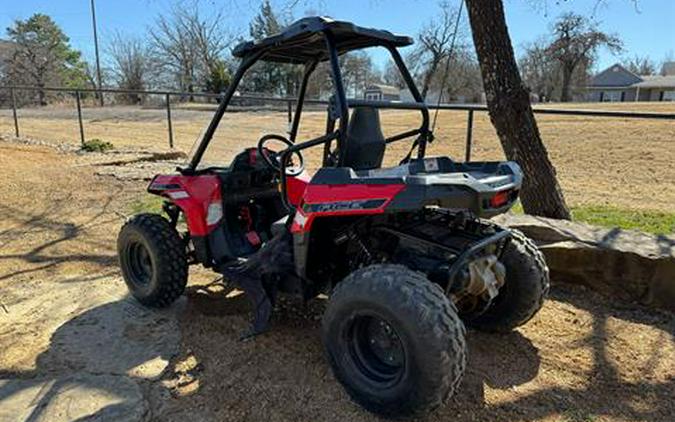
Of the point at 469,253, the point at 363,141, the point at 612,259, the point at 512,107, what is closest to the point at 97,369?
the point at 363,141

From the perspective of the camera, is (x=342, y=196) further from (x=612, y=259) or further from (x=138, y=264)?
(x=612, y=259)

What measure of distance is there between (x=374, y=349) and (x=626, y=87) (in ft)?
299

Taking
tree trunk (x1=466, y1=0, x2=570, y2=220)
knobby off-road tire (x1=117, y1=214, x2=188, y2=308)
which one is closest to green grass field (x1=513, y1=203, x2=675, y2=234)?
tree trunk (x1=466, y1=0, x2=570, y2=220)

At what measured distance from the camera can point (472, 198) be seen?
2.41 m

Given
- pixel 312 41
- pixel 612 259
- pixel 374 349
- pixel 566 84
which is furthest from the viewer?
pixel 566 84

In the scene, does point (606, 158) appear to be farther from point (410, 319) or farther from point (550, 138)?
point (410, 319)

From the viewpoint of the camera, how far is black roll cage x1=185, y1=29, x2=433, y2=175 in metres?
2.73

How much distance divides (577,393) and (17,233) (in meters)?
5.41

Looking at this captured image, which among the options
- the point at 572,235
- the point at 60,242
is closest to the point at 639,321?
the point at 572,235

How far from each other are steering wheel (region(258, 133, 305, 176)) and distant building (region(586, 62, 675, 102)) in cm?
8420

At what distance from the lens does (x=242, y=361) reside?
3051 millimetres

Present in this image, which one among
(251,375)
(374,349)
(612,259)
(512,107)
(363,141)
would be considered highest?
(512,107)

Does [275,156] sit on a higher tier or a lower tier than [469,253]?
higher

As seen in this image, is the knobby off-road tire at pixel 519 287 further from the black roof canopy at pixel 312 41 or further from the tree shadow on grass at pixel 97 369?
the tree shadow on grass at pixel 97 369
